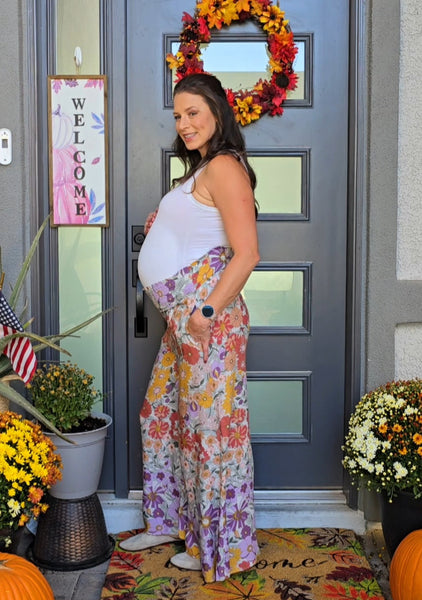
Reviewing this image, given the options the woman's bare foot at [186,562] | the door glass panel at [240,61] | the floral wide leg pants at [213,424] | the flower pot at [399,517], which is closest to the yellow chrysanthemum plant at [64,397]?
the floral wide leg pants at [213,424]

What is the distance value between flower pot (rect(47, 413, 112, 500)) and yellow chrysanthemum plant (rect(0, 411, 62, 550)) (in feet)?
0.91

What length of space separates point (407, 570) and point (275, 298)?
1.26 meters

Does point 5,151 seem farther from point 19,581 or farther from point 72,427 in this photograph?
point 19,581

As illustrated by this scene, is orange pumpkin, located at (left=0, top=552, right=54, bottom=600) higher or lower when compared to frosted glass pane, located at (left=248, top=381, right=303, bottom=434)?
lower

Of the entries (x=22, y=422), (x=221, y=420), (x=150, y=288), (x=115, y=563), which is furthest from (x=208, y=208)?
(x=115, y=563)

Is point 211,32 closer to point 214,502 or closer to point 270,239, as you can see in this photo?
point 270,239

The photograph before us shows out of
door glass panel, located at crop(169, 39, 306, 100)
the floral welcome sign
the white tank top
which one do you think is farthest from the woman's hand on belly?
door glass panel, located at crop(169, 39, 306, 100)

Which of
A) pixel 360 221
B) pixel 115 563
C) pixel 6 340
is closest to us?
pixel 6 340

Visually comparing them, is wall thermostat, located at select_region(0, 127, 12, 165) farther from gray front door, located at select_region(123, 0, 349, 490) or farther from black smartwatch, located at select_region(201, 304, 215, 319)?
black smartwatch, located at select_region(201, 304, 215, 319)

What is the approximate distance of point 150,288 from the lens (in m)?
2.53

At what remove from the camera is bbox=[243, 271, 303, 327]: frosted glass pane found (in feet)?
10.3

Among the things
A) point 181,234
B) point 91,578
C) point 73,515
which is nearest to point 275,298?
point 181,234

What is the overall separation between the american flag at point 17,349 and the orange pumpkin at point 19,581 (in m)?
0.57

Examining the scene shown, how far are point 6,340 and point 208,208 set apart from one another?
2.68 feet
